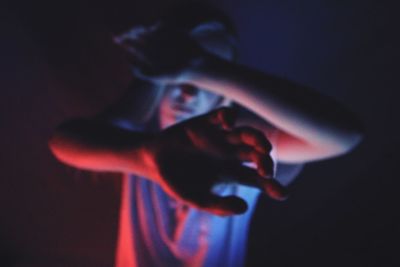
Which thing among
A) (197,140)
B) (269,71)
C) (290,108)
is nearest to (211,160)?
(197,140)

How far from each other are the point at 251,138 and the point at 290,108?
0.57ft

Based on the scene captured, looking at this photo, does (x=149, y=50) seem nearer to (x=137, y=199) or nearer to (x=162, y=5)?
(x=137, y=199)

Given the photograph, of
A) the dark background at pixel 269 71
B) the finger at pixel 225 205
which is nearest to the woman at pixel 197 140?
the finger at pixel 225 205

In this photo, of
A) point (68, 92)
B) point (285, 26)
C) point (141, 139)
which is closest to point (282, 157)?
point (141, 139)

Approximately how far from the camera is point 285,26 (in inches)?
43.4

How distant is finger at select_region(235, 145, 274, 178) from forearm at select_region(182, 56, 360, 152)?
163 mm

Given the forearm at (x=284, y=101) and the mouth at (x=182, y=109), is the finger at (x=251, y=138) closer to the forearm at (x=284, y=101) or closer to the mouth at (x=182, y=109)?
the forearm at (x=284, y=101)

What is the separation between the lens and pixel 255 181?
568 millimetres

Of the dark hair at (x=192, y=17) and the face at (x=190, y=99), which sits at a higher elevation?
the dark hair at (x=192, y=17)

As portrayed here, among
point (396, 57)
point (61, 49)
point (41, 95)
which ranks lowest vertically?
point (41, 95)

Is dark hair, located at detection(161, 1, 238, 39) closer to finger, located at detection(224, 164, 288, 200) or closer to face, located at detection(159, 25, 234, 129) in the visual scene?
face, located at detection(159, 25, 234, 129)

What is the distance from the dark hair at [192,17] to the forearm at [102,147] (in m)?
0.20

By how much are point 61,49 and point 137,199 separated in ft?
1.72

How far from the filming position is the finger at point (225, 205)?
521 mm
